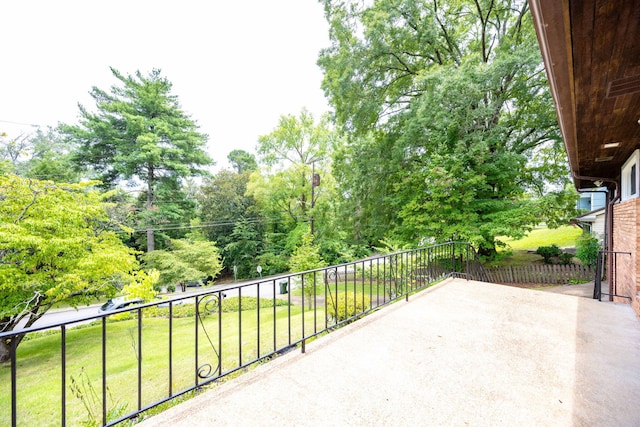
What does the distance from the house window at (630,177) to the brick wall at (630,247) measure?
197 millimetres

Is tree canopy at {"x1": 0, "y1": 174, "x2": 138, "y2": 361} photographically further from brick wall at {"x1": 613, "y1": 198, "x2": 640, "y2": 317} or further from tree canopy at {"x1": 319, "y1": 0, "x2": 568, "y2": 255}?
brick wall at {"x1": 613, "y1": 198, "x2": 640, "y2": 317}

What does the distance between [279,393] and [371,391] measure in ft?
2.01

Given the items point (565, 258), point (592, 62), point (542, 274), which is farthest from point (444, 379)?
point (565, 258)

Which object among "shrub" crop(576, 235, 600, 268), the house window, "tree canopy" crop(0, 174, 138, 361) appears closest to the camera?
the house window

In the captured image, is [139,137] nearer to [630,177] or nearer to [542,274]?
[630,177]

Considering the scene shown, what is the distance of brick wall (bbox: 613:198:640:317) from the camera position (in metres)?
3.50

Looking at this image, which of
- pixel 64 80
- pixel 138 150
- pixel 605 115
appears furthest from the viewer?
pixel 138 150

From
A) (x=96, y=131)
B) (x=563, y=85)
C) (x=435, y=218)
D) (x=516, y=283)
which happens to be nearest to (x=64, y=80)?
(x=96, y=131)

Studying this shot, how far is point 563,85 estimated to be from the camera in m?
1.75

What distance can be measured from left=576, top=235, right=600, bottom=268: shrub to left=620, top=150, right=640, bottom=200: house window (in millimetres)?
5557

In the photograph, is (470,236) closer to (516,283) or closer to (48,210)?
(516,283)

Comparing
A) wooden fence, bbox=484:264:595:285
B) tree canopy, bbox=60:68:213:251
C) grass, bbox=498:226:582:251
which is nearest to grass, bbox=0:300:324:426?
wooden fence, bbox=484:264:595:285

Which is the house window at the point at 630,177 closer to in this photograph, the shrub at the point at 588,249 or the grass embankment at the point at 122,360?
the grass embankment at the point at 122,360

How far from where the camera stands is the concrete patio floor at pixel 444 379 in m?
1.52
